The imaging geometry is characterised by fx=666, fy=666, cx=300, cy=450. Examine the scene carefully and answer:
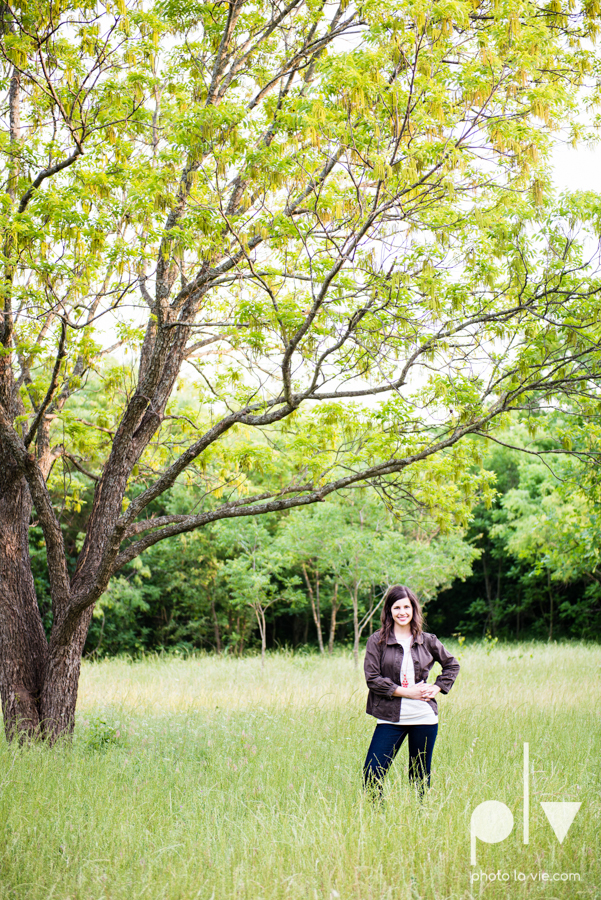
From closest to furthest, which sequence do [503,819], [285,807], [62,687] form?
[503,819]
[285,807]
[62,687]

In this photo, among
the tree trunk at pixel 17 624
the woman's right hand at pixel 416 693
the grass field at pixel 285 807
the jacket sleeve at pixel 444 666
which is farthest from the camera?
the tree trunk at pixel 17 624

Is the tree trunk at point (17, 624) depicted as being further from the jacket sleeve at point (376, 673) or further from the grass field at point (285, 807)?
the jacket sleeve at point (376, 673)

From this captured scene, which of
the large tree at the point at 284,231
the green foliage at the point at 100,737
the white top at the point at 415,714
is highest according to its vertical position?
the large tree at the point at 284,231

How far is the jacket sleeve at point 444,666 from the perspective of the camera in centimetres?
387

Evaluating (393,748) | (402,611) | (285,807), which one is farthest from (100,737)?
(402,611)

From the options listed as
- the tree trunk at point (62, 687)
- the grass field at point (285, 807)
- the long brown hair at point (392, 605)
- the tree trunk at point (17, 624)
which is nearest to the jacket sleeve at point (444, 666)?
the long brown hair at point (392, 605)

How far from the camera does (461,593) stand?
28.2 metres

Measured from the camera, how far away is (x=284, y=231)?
520 cm

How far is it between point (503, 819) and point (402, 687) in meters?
0.85

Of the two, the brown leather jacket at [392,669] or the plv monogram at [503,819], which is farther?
the brown leather jacket at [392,669]

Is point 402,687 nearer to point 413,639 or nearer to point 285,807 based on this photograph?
point 413,639

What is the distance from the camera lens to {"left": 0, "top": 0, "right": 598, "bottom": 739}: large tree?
190 inches

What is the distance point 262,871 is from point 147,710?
5.46 metres

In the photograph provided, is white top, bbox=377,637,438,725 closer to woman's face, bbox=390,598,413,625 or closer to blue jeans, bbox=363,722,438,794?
blue jeans, bbox=363,722,438,794
